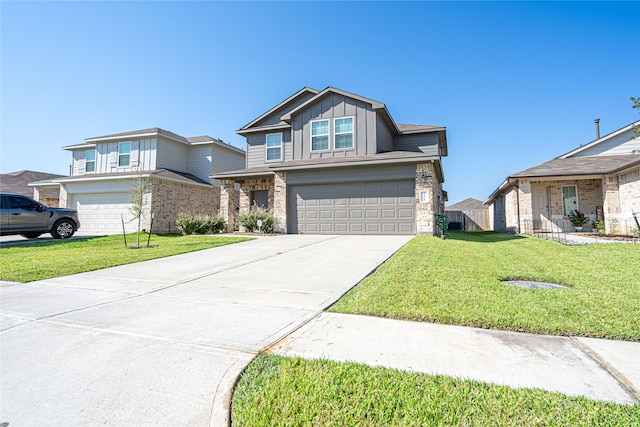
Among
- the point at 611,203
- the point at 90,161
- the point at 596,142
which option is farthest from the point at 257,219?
the point at 596,142

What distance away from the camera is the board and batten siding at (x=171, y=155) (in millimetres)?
18703

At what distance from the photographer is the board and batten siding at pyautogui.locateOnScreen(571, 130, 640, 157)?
50.6 feet

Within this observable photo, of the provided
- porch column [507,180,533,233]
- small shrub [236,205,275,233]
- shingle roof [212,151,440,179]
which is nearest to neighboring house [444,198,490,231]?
porch column [507,180,533,233]

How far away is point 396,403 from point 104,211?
2092 centimetres

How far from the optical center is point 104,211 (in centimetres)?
1748

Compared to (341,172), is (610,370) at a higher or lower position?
lower

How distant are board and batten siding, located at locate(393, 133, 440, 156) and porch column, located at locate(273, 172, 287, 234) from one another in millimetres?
6837

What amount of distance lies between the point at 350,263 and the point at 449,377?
14.1 ft

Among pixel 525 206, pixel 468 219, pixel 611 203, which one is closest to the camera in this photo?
pixel 611 203

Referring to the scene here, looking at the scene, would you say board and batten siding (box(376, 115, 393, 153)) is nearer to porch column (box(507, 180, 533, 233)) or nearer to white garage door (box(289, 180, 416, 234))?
white garage door (box(289, 180, 416, 234))

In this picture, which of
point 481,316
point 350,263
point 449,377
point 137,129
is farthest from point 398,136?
point 137,129

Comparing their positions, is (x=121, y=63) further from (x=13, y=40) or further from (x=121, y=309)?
(x=121, y=309)

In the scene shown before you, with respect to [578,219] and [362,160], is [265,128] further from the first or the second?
[578,219]

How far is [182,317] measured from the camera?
3.29m
